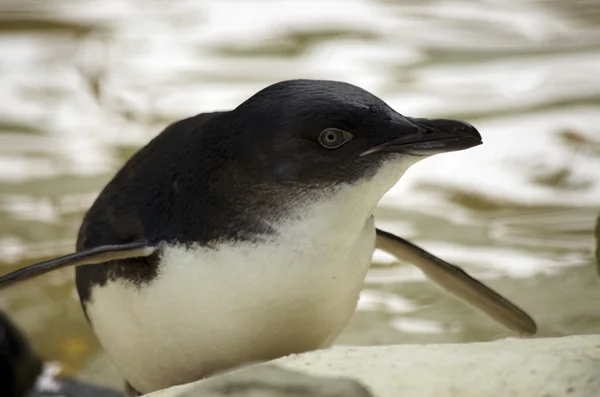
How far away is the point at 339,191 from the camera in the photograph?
1333 millimetres

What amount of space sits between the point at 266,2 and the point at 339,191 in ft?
10.3

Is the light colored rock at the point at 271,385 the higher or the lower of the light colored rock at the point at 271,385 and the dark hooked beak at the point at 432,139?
the lower

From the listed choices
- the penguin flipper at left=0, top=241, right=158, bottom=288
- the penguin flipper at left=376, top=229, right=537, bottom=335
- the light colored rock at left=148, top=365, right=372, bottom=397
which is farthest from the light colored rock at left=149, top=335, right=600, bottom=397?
the penguin flipper at left=376, top=229, right=537, bottom=335

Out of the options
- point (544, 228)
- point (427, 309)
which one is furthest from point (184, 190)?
point (544, 228)

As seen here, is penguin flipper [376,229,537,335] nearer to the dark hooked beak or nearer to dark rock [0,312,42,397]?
the dark hooked beak

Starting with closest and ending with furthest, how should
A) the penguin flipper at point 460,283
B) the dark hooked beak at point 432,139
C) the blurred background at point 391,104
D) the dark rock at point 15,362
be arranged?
the dark hooked beak at point 432,139
the penguin flipper at point 460,283
the dark rock at point 15,362
the blurred background at point 391,104

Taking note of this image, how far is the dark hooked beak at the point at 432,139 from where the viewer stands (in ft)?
4.36

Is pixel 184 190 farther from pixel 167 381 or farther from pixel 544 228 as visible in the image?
pixel 544 228

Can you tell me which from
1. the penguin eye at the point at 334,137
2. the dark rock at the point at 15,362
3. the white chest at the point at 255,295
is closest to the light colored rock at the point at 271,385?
the white chest at the point at 255,295

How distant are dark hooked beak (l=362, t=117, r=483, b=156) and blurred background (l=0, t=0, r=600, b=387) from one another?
85 cm

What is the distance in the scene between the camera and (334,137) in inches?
53.0

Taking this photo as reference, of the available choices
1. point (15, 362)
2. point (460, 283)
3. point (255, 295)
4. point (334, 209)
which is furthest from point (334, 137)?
point (15, 362)

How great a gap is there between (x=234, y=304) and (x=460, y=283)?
0.49m

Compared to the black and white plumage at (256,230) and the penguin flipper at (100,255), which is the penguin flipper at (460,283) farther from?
the penguin flipper at (100,255)
